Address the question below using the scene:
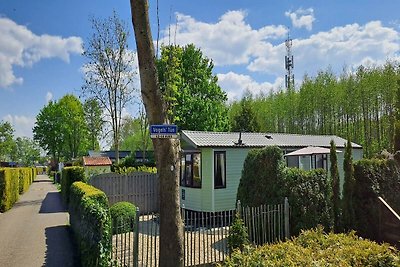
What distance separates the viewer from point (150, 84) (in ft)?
18.5

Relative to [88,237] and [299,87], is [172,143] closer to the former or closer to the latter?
[88,237]

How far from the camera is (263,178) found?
9.85 metres

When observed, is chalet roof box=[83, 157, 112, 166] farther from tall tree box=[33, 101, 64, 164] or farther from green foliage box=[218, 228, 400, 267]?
tall tree box=[33, 101, 64, 164]

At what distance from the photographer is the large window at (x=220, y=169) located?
1386 cm

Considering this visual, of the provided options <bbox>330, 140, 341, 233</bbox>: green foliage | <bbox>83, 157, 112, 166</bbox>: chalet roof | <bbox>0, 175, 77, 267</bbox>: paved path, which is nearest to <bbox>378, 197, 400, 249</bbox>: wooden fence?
<bbox>330, 140, 341, 233</bbox>: green foliage

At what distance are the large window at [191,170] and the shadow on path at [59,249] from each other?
5129mm

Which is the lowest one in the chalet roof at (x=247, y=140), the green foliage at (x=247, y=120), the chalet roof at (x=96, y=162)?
the chalet roof at (x=96, y=162)

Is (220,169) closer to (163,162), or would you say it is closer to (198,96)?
(163,162)

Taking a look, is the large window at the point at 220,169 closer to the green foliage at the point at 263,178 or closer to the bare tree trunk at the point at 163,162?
the green foliage at the point at 263,178

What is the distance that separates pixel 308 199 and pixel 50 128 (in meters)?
50.0

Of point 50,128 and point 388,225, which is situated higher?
point 50,128

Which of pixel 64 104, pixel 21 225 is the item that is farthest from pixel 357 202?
pixel 64 104

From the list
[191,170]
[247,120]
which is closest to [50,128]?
[247,120]

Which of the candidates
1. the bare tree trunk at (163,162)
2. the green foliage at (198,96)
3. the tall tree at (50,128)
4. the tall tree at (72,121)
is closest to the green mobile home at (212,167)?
the bare tree trunk at (163,162)
